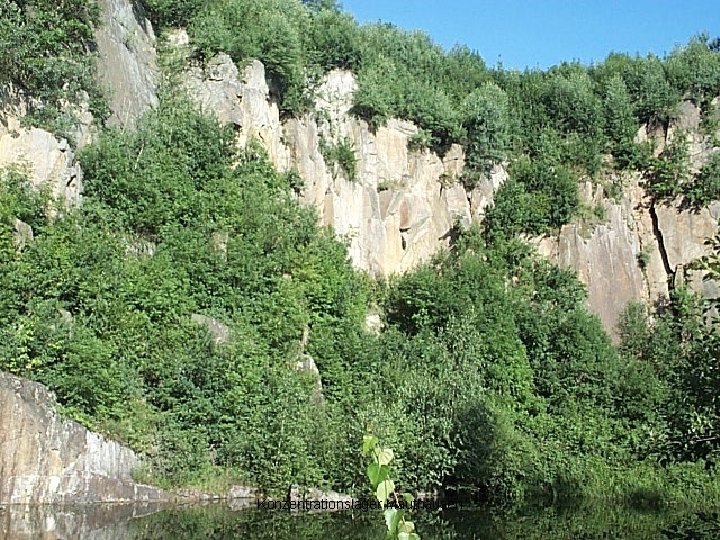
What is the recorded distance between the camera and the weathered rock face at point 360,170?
36500 millimetres

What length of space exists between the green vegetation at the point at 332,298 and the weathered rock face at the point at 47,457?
2.52 ft

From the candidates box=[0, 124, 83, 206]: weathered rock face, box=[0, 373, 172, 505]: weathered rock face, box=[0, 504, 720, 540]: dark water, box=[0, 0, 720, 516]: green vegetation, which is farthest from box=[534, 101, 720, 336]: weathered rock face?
box=[0, 373, 172, 505]: weathered rock face

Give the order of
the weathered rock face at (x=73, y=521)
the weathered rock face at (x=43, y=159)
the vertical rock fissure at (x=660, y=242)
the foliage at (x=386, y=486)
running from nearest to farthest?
the foliage at (x=386, y=486) < the weathered rock face at (x=73, y=521) < the weathered rock face at (x=43, y=159) < the vertical rock fissure at (x=660, y=242)

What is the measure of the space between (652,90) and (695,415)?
41333 millimetres

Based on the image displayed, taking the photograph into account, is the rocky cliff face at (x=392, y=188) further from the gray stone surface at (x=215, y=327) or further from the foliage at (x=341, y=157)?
the gray stone surface at (x=215, y=327)

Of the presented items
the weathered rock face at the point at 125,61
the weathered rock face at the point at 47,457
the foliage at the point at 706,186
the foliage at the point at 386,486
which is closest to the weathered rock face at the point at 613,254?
the foliage at the point at 706,186

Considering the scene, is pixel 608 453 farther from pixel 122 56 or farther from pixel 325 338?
pixel 122 56

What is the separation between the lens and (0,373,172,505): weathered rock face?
875 inches

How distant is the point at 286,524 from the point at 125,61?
2091 centimetres

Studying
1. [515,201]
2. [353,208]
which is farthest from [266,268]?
[515,201]

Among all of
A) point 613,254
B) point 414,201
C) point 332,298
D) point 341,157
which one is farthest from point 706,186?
point 332,298

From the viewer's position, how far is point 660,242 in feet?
142

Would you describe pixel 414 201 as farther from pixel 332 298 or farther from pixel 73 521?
pixel 73 521

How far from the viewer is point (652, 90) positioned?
147ft
